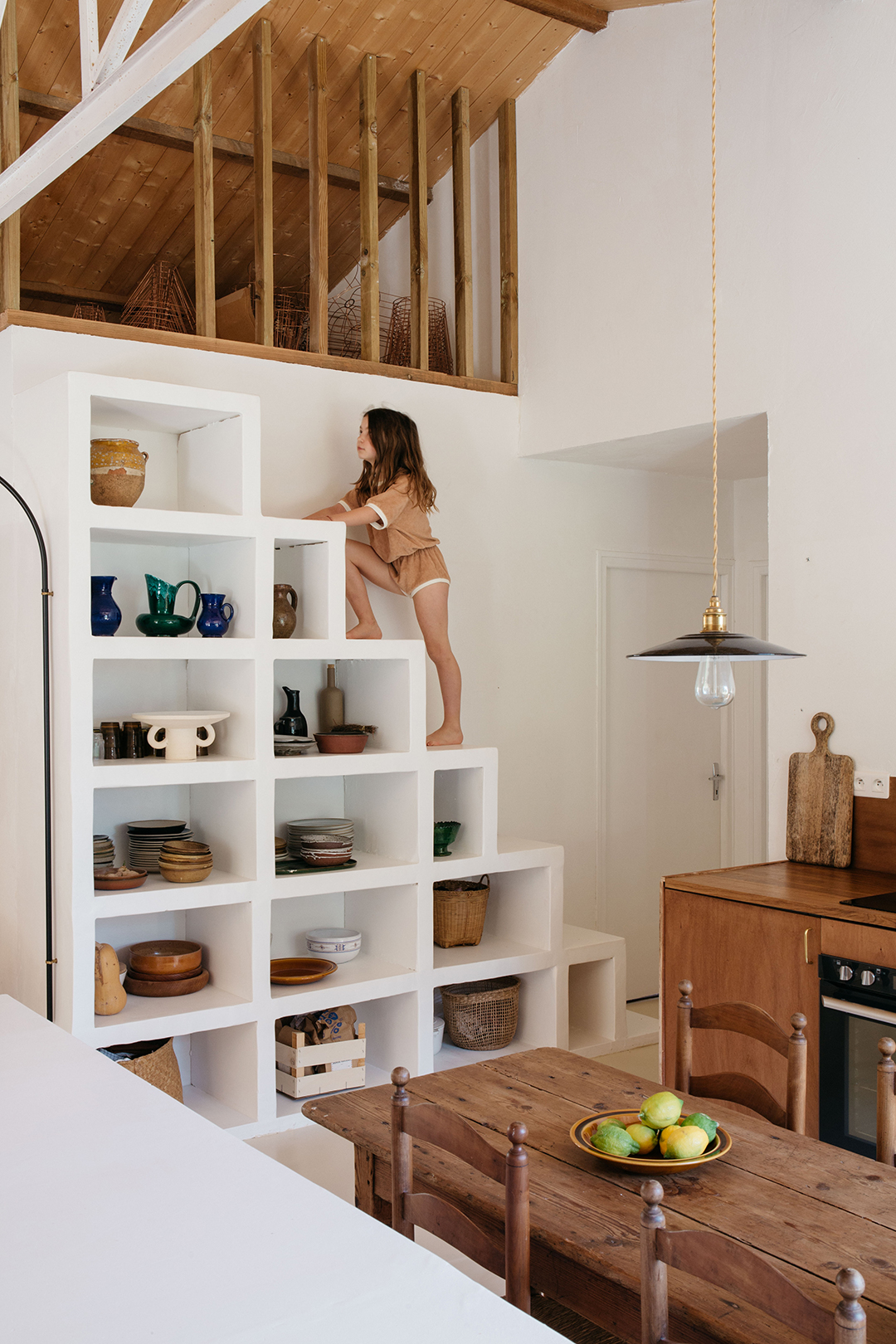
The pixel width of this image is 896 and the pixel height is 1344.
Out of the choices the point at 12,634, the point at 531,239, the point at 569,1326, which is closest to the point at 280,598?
the point at 12,634

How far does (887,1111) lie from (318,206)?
3740mm

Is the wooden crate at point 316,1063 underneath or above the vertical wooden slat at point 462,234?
underneath

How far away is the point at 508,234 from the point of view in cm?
510

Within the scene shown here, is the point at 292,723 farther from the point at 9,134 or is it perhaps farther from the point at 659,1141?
the point at 659,1141

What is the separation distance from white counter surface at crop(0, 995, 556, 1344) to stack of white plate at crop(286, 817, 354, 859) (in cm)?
233

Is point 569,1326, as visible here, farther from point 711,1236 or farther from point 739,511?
point 739,511

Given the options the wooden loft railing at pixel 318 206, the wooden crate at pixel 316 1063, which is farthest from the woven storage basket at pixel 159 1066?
the wooden loft railing at pixel 318 206

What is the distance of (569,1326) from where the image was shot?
254 cm

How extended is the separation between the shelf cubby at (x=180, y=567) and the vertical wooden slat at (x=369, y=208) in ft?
3.73

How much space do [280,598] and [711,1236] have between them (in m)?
3.08

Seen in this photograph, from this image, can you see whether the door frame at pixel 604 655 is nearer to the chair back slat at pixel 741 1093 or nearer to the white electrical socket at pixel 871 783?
the white electrical socket at pixel 871 783

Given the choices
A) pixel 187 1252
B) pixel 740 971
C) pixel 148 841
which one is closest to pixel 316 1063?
pixel 148 841

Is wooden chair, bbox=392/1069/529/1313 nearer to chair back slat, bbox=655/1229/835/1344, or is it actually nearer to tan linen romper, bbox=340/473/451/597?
chair back slat, bbox=655/1229/835/1344

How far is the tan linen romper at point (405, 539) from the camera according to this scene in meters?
4.34
